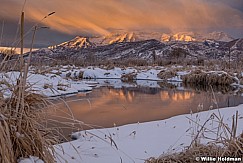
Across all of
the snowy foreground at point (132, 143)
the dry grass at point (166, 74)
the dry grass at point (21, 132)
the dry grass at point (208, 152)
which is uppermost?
the dry grass at point (166, 74)

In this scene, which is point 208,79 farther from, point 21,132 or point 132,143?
point 21,132

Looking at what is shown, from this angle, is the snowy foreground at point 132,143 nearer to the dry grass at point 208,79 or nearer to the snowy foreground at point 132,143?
the snowy foreground at point 132,143

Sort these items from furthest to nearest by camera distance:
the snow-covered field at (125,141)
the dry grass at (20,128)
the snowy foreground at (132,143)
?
1. the snowy foreground at (132,143)
2. the snow-covered field at (125,141)
3. the dry grass at (20,128)

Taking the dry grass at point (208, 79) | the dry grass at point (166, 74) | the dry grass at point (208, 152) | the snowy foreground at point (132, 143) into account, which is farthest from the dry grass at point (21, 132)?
the dry grass at point (166, 74)

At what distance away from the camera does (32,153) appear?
6.55ft

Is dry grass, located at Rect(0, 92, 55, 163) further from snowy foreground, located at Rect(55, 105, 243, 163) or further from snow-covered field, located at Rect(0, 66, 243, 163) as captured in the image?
snowy foreground, located at Rect(55, 105, 243, 163)

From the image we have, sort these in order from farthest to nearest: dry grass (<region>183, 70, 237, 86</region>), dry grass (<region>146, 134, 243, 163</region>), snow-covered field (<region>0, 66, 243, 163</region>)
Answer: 1. dry grass (<region>183, 70, 237, 86</region>)
2. snow-covered field (<region>0, 66, 243, 163</region>)
3. dry grass (<region>146, 134, 243, 163</region>)

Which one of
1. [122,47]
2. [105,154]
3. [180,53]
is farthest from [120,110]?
[122,47]

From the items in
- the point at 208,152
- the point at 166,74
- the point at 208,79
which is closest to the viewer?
the point at 208,152

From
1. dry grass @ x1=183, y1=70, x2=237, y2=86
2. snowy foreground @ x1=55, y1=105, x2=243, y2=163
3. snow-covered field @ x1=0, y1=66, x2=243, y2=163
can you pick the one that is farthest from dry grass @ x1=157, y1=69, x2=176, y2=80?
snowy foreground @ x1=55, y1=105, x2=243, y2=163

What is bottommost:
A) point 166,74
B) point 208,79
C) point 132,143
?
point 132,143

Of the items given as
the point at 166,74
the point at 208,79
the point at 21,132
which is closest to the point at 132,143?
the point at 21,132

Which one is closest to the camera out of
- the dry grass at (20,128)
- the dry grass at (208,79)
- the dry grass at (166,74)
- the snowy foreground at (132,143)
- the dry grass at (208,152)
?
the dry grass at (20,128)

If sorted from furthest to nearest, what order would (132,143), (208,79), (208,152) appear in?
(208,79), (132,143), (208,152)
